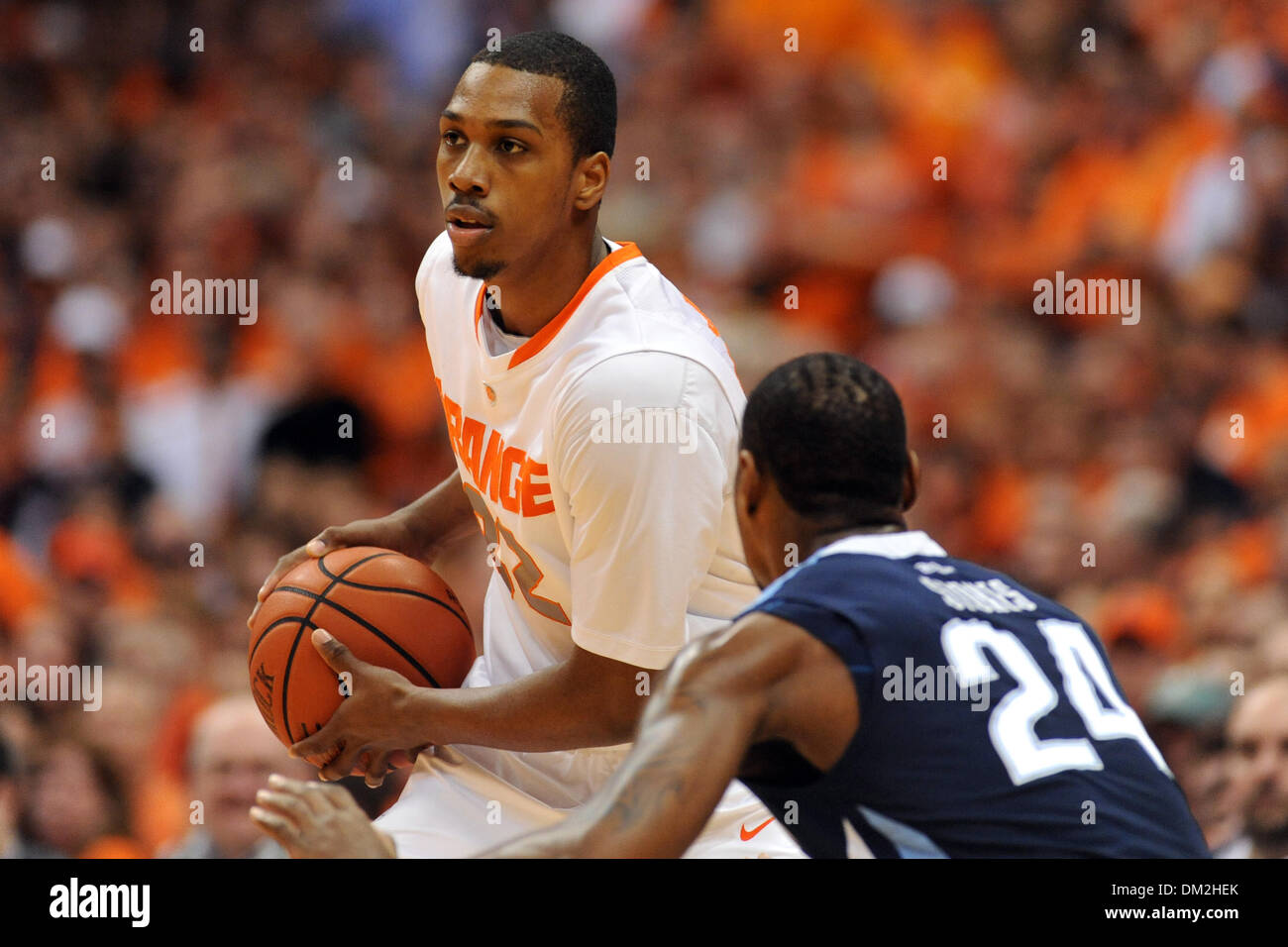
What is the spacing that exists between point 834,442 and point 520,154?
1042 millimetres

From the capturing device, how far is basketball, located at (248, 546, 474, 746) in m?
3.38

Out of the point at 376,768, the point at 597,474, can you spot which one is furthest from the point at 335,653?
the point at 597,474

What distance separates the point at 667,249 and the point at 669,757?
15.6 ft

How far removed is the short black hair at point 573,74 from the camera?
3283 mm

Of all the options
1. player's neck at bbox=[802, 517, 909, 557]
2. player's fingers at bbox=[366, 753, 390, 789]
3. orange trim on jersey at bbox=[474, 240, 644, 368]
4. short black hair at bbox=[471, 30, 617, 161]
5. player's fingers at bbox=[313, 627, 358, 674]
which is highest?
short black hair at bbox=[471, 30, 617, 161]

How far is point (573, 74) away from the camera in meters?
3.30

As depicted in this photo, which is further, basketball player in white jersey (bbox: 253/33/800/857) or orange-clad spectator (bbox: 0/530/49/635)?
orange-clad spectator (bbox: 0/530/49/635)

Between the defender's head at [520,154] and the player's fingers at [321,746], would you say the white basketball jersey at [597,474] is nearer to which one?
the defender's head at [520,154]

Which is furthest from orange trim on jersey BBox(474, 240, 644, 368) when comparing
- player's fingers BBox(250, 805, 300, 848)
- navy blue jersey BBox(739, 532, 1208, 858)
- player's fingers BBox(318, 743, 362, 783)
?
player's fingers BBox(250, 805, 300, 848)

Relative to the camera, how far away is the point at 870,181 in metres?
7.32

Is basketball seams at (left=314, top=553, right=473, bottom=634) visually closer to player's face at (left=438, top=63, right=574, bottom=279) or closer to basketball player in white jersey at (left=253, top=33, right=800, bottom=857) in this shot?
basketball player in white jersey at (left=253, top=33, right=800, bottom=857)

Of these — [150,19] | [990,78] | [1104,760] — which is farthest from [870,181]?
[1104,760]

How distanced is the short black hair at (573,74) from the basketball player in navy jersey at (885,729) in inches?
39.8

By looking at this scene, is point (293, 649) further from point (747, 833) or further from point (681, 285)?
point (681, 285)
